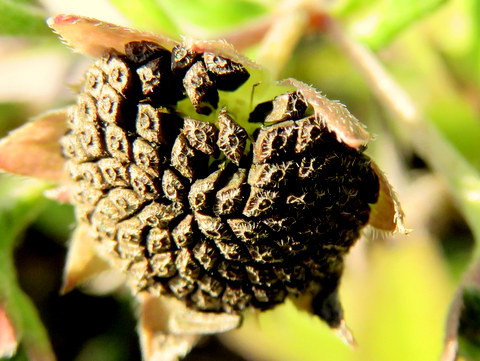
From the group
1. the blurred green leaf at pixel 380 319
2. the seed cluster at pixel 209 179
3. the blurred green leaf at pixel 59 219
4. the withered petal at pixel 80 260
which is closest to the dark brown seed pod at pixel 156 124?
the seed cluster at pixel 209 179

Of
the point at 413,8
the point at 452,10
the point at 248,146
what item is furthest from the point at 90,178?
the point at 452,10

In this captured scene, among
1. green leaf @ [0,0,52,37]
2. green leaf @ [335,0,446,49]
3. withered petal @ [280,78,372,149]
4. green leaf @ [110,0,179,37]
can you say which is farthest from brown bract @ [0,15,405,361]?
green leaf @ [335,0,446,49]

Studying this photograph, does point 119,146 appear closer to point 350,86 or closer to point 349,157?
point 349,157

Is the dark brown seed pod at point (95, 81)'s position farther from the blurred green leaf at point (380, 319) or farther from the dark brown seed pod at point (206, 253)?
the blurred green leaf at point (380, 319)

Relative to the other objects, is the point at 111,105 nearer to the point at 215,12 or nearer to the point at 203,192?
the point at 203,192

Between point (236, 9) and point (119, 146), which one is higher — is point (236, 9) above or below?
above

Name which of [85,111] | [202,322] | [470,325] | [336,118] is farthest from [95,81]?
[470,325]

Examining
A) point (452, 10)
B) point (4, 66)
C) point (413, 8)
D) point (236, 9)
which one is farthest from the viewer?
point (4, 66)
